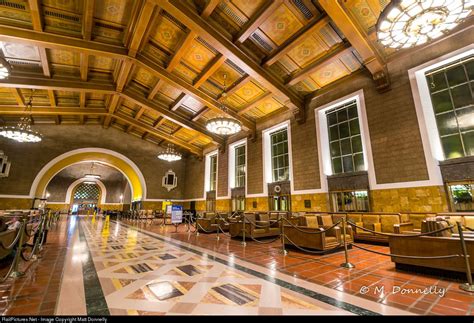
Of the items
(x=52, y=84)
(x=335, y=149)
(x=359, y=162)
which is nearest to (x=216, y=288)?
(x=359, y=162)

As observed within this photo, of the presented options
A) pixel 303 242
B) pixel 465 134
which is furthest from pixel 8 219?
pixel 465 134

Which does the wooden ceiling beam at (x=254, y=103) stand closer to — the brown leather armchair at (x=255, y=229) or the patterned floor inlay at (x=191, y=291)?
the brown leather armchair at (x=255, y=229)

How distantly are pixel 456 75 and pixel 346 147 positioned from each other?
3595 millimetres

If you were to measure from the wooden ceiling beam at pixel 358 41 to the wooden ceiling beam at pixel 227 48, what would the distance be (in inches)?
110

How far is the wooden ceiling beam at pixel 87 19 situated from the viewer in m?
5.84

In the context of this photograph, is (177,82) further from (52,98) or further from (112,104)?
(52,98)

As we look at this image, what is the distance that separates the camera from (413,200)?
6133mm

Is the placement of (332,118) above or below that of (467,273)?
above

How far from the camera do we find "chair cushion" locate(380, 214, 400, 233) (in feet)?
19.2

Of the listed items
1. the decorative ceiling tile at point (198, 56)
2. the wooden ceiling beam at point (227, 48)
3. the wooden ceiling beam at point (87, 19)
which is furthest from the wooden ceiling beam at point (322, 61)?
the wooden ceiling beam at point (87, 19)

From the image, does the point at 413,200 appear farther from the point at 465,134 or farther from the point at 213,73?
the point at 213,73

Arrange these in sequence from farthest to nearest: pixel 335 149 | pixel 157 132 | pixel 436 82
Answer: pixel 157 132 < pixel 335 149 < pixel 436 82

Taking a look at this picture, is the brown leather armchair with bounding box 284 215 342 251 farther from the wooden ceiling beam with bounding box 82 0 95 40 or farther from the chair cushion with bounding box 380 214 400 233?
the wooden ceiling beam with bounding box 82 0 95 40

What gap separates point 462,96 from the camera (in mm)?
5949
